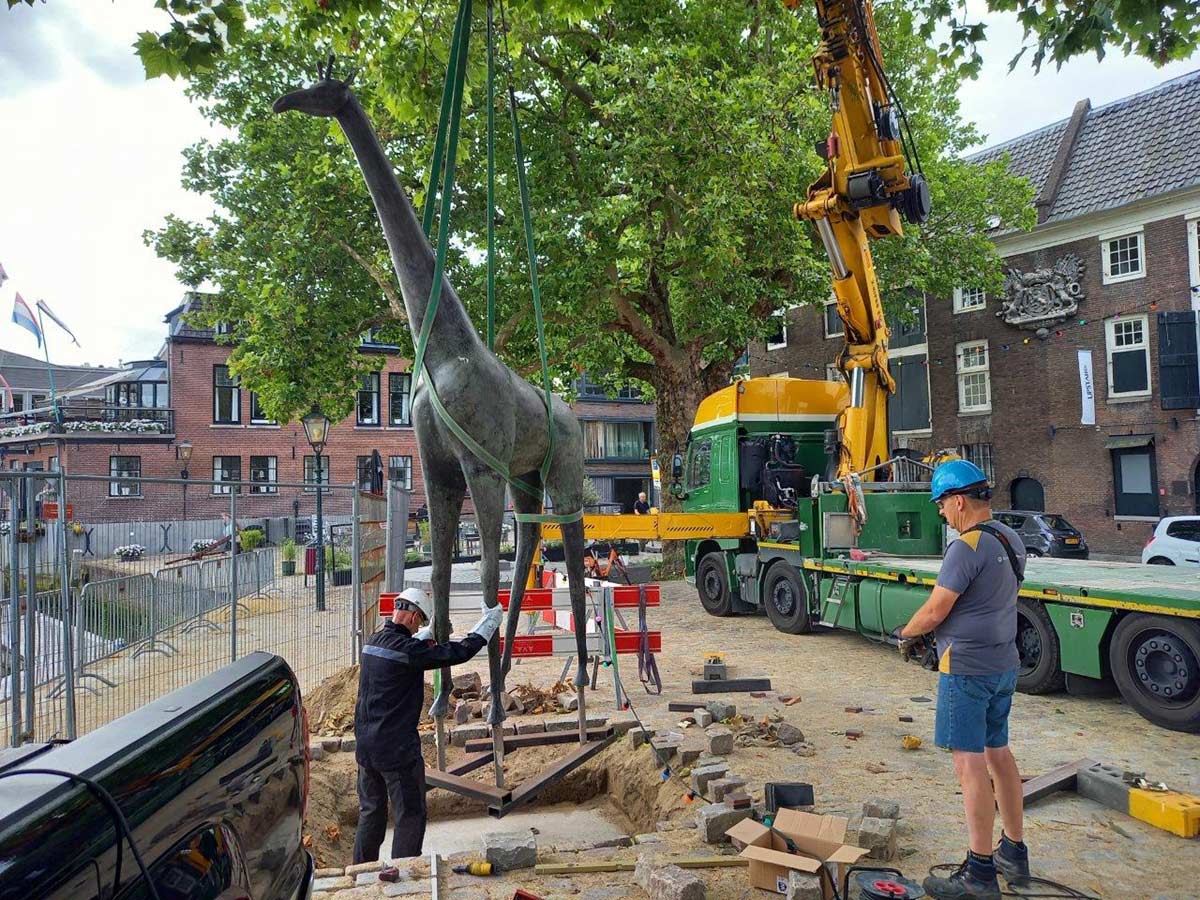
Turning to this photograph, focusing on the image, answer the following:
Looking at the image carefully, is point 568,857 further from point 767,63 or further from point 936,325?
point 936,325

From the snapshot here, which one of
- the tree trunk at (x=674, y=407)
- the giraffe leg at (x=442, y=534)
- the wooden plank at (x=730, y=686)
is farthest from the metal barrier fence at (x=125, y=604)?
the tree trunk at (x=674, y=407)

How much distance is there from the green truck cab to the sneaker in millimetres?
4049

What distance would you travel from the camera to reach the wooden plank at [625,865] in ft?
14.4

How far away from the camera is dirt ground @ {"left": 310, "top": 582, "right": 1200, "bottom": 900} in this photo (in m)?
4.36

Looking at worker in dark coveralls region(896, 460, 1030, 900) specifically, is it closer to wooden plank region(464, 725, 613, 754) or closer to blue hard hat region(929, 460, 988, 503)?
blue hard hat region(929, 460, 988, 503)

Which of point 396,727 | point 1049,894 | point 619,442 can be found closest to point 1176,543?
point 1049,894

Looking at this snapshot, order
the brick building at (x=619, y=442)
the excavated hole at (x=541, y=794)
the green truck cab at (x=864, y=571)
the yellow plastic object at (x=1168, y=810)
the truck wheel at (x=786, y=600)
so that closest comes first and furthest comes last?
the yellow plastic object at (x=1168, y=810) → the excavated hole at (x=541, y=794) → the green truck cab at (x=864, y=571) → the truck wheel at (x=786, y=600) → the brick building at (x=619, y=442)

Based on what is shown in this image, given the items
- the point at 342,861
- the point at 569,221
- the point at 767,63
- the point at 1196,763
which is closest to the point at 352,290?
the point at 569,221

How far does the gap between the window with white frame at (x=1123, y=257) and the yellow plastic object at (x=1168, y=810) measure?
21.8m

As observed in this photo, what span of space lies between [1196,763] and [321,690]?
23.6ft

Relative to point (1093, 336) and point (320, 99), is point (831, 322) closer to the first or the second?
point (1093, 336)

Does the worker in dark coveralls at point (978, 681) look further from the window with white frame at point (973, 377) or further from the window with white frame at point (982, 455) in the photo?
the window with white frame at point (973, 377)

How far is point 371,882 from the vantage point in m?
4.26

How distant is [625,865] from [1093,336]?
2402 centimetres
